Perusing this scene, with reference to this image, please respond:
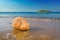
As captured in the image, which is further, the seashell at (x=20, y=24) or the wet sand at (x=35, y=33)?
the seashell at (x=20, y=24)

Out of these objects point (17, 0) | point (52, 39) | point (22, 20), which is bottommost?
point (52, 39)

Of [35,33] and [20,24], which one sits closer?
[35,33]

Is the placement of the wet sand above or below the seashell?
below

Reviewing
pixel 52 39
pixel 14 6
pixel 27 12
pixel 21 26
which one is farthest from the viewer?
pixel 14 6

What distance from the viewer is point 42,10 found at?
10312 millimetres

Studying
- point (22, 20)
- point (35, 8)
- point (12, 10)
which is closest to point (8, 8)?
point (12, 10)

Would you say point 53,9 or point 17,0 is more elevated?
point 17,0

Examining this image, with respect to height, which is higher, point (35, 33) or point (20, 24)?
point (20, 24)

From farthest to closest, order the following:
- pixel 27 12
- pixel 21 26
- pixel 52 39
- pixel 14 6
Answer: pixel 14 6 → pixel 27 12 → pixel 21 26 → pixel 52 39

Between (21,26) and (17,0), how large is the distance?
720 cm

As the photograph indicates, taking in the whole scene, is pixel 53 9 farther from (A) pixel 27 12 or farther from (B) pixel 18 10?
(B) pixel 18 10

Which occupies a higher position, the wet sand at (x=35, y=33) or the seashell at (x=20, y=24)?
the seashell at (x=20, y=24)

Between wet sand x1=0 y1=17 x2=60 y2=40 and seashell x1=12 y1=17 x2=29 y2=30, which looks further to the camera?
seashell x1=12 y1=17 x2=29 y2=30

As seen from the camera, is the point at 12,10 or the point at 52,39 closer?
the point at 52,39
